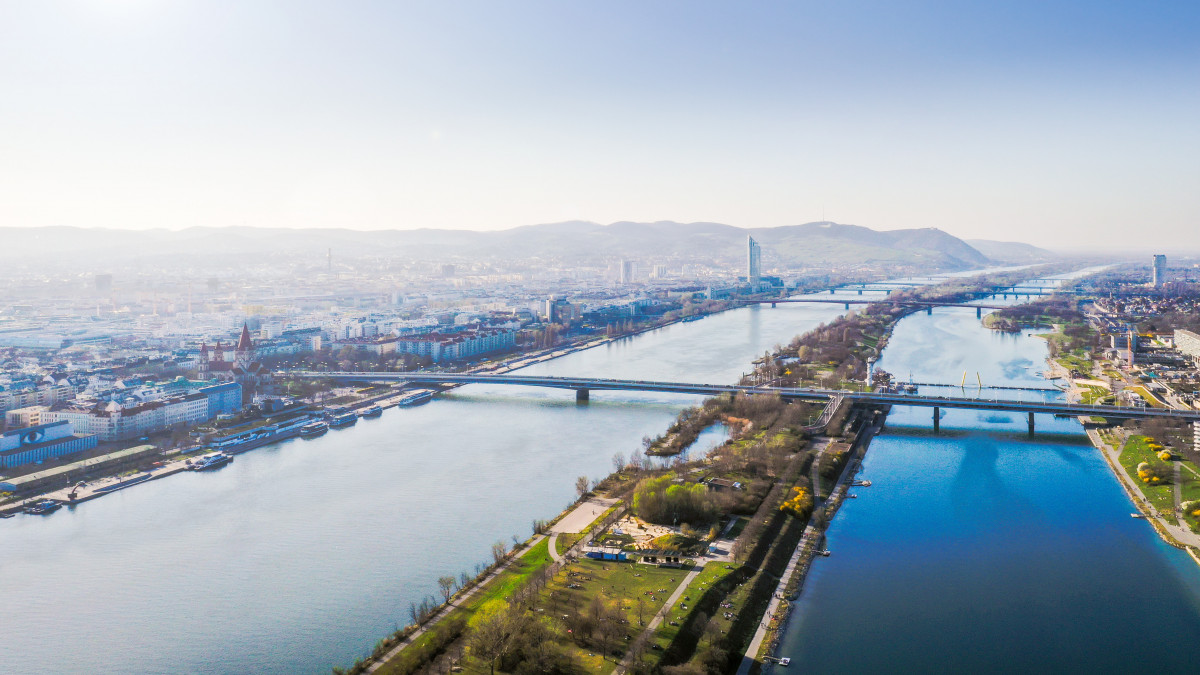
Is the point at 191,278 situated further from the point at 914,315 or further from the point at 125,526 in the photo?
the point at 125,526

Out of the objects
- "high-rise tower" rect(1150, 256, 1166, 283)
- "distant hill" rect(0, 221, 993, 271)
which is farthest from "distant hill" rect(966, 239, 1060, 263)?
"high-rise tower" rect(1150, 256, 1166, 283)

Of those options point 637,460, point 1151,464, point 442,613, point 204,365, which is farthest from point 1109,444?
point 204,365

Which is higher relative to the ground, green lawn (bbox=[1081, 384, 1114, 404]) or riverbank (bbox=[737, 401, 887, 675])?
green lawn (bbox=[1081, 384, 1114, 404])

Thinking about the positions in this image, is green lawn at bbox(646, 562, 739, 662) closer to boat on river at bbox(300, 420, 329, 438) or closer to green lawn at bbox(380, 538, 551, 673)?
green lawn at bbox(380, 538, 551, 673)

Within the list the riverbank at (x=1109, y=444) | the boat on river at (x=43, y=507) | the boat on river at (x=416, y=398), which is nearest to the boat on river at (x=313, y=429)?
the boat on river at (x=416, y=398)

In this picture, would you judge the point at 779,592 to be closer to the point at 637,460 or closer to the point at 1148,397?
the point at 637,460

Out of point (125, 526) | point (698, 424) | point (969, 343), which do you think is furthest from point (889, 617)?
point (969, 343)

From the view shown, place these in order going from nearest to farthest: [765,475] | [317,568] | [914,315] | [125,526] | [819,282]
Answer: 1. [317,568]
2. [125,526]
3. [765,475]
4. [914,315]
5. [819,282]
